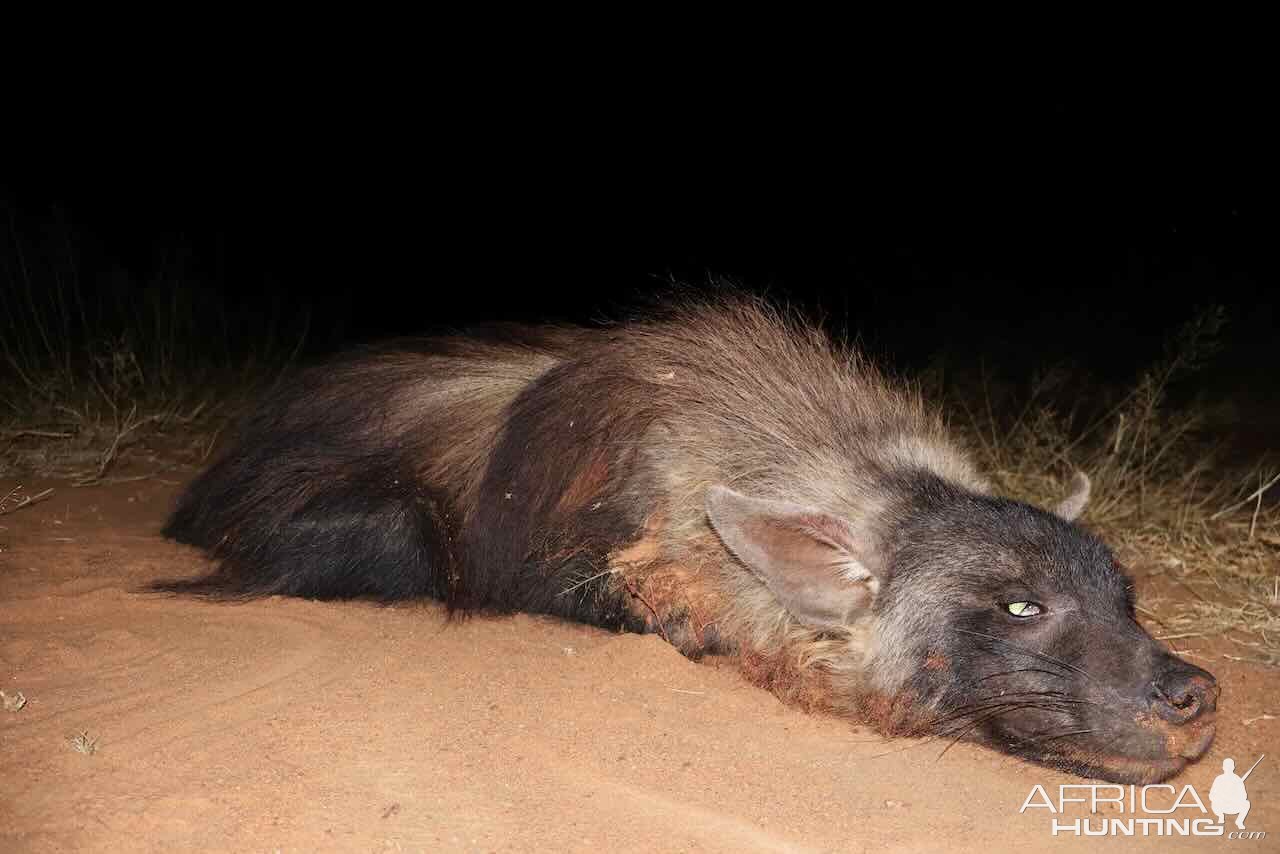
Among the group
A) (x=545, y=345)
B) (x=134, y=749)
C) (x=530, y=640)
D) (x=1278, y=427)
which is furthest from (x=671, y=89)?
(x=134, y=749)

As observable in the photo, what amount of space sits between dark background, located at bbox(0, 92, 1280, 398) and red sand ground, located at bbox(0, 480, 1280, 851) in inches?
301

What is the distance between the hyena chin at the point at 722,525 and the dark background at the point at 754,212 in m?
6.97

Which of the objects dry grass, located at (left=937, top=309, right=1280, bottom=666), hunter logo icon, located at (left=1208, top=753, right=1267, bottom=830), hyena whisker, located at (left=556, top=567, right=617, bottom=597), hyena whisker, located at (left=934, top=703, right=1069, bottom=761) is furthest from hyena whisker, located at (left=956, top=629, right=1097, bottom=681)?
dry grass, located at (left=937, top=309, right=1280, bottom=666)

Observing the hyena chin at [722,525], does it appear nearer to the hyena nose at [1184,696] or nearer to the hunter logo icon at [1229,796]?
the hyena nose at [1184,696]

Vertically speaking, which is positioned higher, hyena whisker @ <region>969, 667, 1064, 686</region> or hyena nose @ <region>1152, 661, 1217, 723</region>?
hyena nose @ <region>1152, 661, 1217, 723</region>

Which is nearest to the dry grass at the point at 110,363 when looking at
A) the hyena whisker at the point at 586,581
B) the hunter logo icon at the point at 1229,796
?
the hyena whisker at the point at 586,581

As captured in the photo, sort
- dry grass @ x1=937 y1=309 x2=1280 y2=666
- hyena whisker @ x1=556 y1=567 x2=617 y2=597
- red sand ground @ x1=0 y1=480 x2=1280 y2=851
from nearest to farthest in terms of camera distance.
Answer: red sand ground @ x1=0 y1=480 x2=1280 y2=851 < hyena whisker @ x1=556 y1=567 x2=617 y2=597 < dry grass @ x1=937 y1=309 x2=1280 y2=666

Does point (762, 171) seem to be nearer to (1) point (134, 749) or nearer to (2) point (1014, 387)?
(2) point (1014, 387)

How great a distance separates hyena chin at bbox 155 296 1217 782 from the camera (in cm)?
327

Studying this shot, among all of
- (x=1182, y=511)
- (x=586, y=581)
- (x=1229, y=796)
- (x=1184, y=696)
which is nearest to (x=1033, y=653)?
(x=1184, y=696)

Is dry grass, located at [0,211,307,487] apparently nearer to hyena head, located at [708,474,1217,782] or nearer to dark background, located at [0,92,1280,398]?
dark background, located at [0,92,1280,398]

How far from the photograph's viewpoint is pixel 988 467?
20.7 ft

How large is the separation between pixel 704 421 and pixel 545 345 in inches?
37.0

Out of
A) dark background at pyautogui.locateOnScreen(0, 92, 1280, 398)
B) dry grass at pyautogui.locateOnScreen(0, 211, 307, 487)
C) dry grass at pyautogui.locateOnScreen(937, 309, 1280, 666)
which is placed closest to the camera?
dry grass at pyautogui.locateOnScreen(937, 309, 1280, 666)
